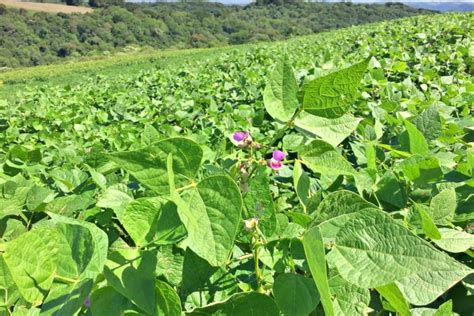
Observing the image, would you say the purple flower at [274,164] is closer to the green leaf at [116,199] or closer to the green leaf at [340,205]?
the green leaf at [340,205]

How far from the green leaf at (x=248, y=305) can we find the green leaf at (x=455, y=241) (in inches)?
14.4

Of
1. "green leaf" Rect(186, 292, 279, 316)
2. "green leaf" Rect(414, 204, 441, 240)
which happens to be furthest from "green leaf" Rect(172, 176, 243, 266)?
"green leaf" Rect(414, 204, 441, 240)

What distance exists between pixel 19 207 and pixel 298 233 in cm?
64

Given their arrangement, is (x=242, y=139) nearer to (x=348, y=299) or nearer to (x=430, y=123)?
(x=348, y=299)

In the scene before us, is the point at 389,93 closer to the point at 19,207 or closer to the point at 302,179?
the point at 302,179

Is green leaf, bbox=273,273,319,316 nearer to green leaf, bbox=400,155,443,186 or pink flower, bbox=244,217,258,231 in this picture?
pink flower, bbox=244,217,258,231

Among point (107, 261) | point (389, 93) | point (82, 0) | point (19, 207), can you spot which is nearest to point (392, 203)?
point (107, 261)

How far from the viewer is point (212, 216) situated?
51 centimetres

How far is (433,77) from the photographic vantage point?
2.47 metres

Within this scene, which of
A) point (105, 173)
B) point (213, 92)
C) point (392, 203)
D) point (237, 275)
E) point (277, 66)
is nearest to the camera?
point (277, 66)

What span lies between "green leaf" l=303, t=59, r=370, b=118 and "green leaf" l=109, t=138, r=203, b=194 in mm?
191

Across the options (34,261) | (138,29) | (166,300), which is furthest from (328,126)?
(138,29)

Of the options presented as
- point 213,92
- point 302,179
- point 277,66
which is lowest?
point 213,92

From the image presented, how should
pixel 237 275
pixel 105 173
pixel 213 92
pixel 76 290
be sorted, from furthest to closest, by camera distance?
1. pixel 213 92
2. pixel 105 173
3. pixel 237 275
4. pixel 76 290
